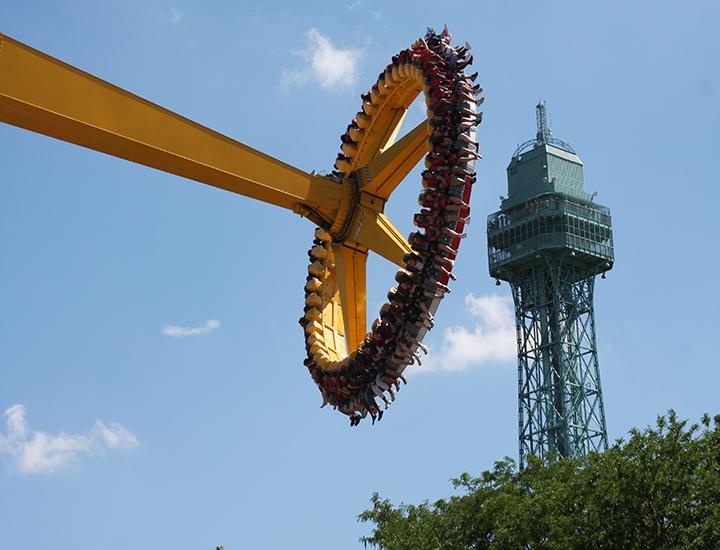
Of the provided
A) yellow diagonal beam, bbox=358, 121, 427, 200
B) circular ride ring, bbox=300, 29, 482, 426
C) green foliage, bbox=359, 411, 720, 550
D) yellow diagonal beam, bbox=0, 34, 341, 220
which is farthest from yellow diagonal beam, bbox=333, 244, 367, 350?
green foliage, bbox=359, 411, 720, 550

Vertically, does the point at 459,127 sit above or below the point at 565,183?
below

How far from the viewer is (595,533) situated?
30547 mm

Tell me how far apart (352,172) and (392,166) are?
3.13 ft

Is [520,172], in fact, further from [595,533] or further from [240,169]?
[240,169]

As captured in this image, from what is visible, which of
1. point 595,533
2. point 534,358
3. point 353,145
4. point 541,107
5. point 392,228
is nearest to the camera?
point 392,228

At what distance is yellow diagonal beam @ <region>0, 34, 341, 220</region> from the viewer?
16859mm

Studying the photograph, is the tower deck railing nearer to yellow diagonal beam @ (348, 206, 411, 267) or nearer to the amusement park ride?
the amusement park ride

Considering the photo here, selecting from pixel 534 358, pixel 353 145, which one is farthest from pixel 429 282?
pixel 534 358

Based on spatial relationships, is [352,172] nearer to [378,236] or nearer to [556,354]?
[378,236]

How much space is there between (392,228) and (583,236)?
73022 millimetres

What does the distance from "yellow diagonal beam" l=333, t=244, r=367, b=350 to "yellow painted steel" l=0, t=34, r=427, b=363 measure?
0.02 meters

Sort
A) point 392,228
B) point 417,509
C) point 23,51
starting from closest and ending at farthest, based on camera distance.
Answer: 1. point 23,51
2. point 392,228
3. point 417,509

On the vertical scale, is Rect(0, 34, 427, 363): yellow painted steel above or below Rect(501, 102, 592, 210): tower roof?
below

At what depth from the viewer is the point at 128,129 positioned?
1795 centimetres
